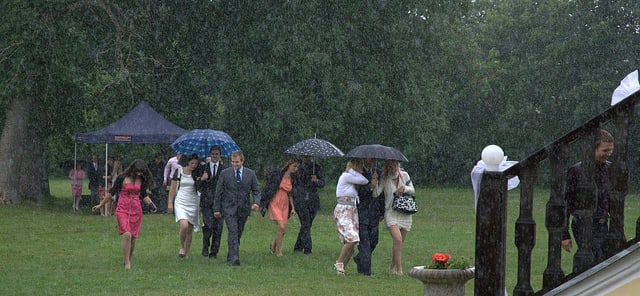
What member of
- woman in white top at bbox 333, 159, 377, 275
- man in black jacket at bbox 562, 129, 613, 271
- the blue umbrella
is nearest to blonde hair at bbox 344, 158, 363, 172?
woman in white top at bbox 333, 159, 377, 275

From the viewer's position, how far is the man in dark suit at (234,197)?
618 inches

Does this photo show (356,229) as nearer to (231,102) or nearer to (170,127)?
(170,127)

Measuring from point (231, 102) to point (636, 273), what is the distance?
26.6 metres

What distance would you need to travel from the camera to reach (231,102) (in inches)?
1249

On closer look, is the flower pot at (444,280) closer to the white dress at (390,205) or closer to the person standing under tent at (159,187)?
the white dress at (390,205)

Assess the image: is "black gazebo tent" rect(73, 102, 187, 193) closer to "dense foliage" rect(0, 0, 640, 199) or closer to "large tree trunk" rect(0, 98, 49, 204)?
"dense foliage" rect(0, 0, 640, 199)

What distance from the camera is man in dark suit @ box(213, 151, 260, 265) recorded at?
15703 mm

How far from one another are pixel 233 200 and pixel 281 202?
6.65 feet

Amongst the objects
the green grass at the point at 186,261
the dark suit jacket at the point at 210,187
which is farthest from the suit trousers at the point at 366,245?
the dark suit jacket at the point at 210,187

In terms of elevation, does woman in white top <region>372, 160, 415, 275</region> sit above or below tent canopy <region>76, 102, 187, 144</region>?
below

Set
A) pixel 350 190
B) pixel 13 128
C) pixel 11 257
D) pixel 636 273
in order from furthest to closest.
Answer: pixel 13 128 → pixel 11 257 → pixel 350 190 → pixel 636 273

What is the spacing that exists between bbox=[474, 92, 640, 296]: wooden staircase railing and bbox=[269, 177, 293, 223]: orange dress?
37.7 ft

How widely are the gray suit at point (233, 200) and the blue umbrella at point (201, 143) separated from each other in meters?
3.22

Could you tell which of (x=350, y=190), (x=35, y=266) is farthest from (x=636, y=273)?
Answer: (x=35, y=266)
